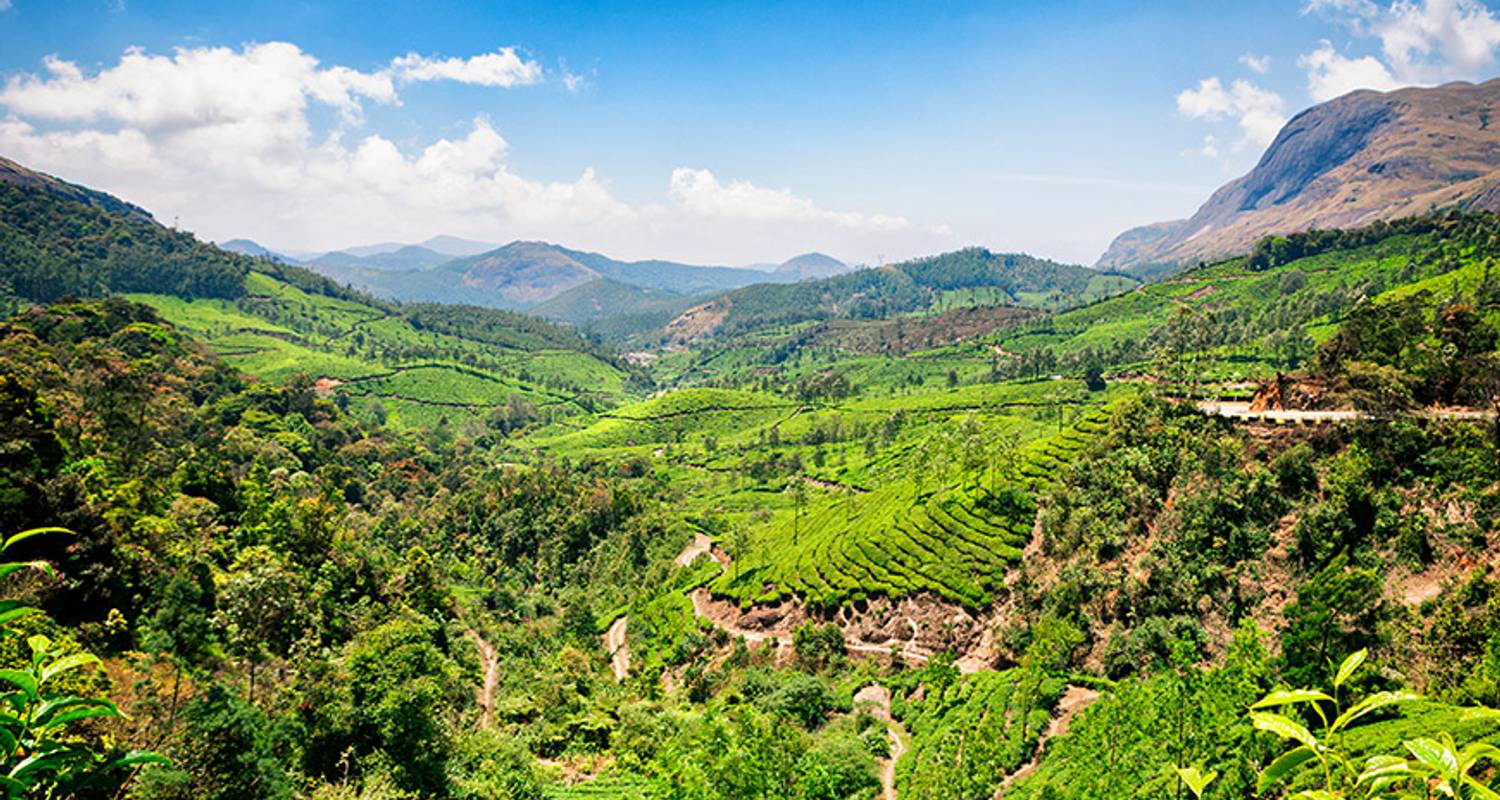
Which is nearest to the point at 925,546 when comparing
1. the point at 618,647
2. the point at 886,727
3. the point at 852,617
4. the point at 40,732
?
the point at 852,617

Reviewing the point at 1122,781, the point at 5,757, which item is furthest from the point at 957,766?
the point at 5,757

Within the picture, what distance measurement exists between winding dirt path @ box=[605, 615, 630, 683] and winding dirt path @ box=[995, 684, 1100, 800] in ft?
119

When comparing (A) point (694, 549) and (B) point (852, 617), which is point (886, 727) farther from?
(A) point (694, 549)

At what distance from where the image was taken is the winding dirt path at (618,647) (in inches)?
2584

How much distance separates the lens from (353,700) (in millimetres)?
34750

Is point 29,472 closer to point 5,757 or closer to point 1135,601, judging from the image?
point 5,757

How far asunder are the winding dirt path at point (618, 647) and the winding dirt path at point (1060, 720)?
1427 inches

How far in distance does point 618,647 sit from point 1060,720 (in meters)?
44.9

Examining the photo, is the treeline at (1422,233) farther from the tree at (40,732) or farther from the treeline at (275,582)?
the tree at (40,732)

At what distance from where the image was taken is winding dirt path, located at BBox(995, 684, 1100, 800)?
114 feet

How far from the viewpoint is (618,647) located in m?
70.5

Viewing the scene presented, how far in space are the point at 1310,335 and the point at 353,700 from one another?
154624 mm

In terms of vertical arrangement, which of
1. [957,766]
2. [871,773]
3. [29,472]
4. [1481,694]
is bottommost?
[871,773]

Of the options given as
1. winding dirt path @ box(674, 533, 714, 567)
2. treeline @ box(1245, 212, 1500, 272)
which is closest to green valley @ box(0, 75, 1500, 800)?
winding dirt path @ box(674, 533, 714, 567)
